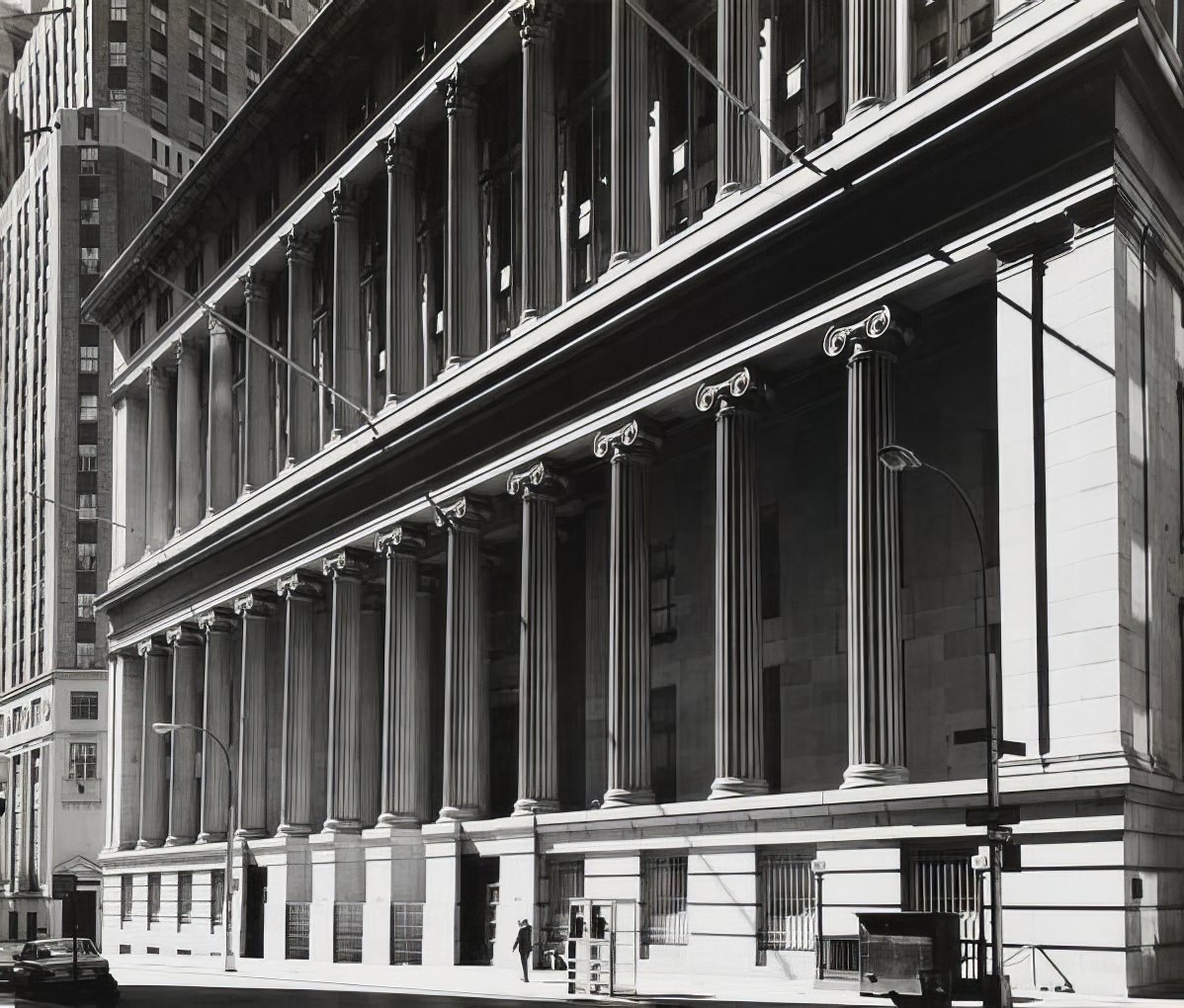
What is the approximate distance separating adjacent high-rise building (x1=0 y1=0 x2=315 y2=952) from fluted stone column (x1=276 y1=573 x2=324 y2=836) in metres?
53.6

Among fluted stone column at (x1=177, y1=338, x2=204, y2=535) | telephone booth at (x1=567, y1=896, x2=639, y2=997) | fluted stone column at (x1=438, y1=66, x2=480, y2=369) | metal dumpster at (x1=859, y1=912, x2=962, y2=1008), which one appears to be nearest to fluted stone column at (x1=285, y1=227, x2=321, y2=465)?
fluted stone column at (x1=438, y1=66, x2=480, y2=369)

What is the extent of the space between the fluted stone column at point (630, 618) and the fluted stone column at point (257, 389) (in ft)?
91.3

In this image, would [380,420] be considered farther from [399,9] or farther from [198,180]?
[198,180]

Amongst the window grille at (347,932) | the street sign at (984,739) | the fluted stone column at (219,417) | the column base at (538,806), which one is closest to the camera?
the street sign at (984,739)

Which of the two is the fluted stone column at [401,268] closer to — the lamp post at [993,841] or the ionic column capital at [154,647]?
the ionic column capital at [154,647]

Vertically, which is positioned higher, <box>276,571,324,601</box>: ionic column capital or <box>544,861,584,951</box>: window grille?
<box>276,571,324,601</box>: ionic column capital

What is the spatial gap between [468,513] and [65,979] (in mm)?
→ 19488

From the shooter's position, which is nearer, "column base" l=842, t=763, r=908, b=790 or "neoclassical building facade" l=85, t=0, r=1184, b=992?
"neoclassical building facade" l=85, t=0, r=1184, b=992

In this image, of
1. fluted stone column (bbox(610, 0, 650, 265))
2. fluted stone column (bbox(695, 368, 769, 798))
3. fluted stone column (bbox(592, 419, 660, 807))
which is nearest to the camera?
fluted stone column (bbox(695, 368, 769, 798))

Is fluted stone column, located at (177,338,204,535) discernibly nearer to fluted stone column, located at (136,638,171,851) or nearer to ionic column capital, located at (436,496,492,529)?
fluted stone column, located at (136,638,171,851)

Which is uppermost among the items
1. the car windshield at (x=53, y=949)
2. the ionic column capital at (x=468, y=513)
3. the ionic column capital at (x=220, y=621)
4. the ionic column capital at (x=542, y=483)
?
the ionic column capital at (x=542, y=483)

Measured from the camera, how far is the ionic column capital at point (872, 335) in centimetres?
3469

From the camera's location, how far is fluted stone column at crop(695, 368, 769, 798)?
123ft

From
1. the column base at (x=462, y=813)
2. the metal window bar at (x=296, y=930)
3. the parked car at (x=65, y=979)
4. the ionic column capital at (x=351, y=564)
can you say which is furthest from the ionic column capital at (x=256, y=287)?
the parked car at (x=65, y=979)
